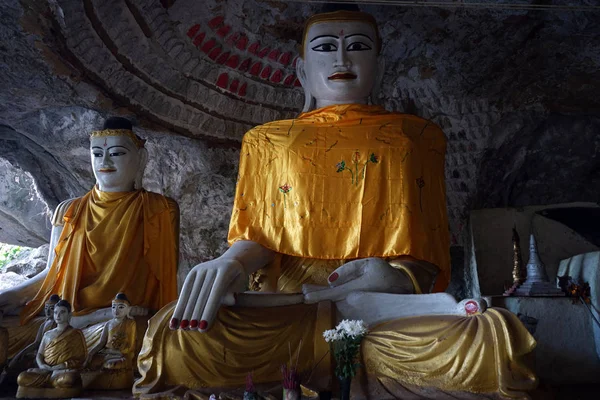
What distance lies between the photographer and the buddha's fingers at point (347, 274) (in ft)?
10.2

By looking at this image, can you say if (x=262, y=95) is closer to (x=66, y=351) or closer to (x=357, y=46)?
(x=357, y=46)

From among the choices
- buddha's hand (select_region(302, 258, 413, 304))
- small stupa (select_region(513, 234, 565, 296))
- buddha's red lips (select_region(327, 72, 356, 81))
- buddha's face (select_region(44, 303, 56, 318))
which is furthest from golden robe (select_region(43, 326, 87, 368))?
small stupa (select_region(513, 234, 565, 296))

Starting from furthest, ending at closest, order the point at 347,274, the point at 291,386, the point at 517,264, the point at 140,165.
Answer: the point at 517,264, the point at 140,165, the point at 347,274, the point at 291,386

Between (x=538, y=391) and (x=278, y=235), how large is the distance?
170cm

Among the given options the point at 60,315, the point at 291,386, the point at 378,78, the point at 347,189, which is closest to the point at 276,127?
the point at 347,189

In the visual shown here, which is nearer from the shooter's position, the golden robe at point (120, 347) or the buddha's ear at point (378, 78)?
the golden robe at point (120, 347)

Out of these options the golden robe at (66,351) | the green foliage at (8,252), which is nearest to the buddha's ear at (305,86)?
the golden robe at (66,351)

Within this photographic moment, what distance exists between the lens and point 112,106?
4.79m

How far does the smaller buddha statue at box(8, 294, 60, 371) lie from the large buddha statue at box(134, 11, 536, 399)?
1.06m

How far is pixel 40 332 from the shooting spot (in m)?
3.69

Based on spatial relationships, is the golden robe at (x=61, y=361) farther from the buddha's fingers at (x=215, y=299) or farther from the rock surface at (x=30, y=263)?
the rock surface at (x=30, y=263)

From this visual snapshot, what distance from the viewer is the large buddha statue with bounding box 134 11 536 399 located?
2.60 meters

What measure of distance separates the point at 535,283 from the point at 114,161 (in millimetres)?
3136

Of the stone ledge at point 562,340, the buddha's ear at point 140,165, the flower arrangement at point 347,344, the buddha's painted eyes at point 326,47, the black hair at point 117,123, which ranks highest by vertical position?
the buddha's painted eyes at point 326,47
